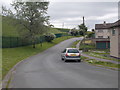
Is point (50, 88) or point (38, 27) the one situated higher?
point (38, 27)

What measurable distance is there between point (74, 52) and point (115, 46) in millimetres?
9872

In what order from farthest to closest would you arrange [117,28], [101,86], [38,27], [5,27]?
[5,27] → [38,27] → [117,28] → [101,86]

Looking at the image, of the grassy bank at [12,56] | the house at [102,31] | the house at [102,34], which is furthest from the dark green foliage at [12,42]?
the house at [102,31]

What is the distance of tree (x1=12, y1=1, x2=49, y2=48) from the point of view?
133 ft

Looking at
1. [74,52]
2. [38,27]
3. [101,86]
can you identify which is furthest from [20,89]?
[38,27]

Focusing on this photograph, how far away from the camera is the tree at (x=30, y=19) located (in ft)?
133

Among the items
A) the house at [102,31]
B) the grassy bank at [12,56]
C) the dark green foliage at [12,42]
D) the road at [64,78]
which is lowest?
the grassy bank at [12,56]

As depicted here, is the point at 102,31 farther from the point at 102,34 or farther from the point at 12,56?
the point at 12,56

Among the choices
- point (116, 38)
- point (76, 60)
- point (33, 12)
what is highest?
point (33, 12)

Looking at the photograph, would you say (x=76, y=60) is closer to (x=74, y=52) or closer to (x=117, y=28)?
(x=74, y=52)

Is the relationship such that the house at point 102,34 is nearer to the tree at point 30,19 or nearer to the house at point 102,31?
the house at point 102,31

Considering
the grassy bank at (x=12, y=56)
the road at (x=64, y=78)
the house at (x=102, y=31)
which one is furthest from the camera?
the house at (x=102, y=31)

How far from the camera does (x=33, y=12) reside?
41.4 metres

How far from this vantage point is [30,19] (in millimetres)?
41375
